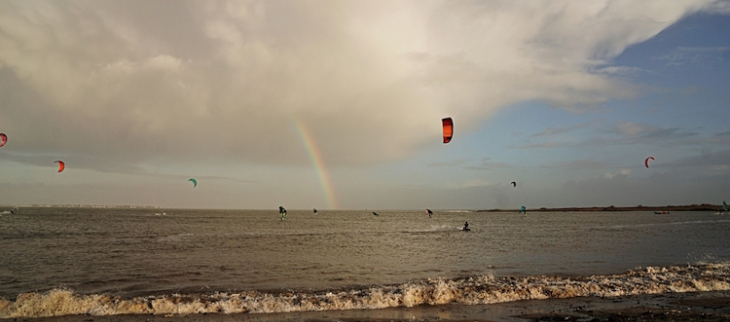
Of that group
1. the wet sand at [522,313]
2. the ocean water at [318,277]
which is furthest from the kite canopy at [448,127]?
the wet sand at [522,313]

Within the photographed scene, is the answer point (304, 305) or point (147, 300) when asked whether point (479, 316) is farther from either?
point (147, 300)

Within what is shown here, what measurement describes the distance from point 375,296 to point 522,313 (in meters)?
4.87

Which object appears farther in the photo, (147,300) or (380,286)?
(380,286)

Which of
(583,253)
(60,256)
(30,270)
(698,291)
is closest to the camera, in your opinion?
(698,291)

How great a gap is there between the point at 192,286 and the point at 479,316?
12.2m

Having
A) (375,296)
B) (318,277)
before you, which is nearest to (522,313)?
(375,296)

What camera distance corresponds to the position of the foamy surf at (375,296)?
541 inches

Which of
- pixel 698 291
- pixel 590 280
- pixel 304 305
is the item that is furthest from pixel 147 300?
pixel 698 291

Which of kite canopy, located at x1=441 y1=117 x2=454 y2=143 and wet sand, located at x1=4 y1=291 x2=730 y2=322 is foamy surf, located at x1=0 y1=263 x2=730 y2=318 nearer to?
wet sand, located at x1=4 y1=291 x2=730 y2=322

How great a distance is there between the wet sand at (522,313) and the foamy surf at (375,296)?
1.85 feet

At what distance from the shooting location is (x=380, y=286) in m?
17.8

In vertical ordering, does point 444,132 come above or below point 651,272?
above

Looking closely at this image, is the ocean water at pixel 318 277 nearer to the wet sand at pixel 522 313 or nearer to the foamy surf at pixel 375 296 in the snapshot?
the foamy surf at pixel 375 296

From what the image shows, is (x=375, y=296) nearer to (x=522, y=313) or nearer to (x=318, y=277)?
(x=522, y=313)
